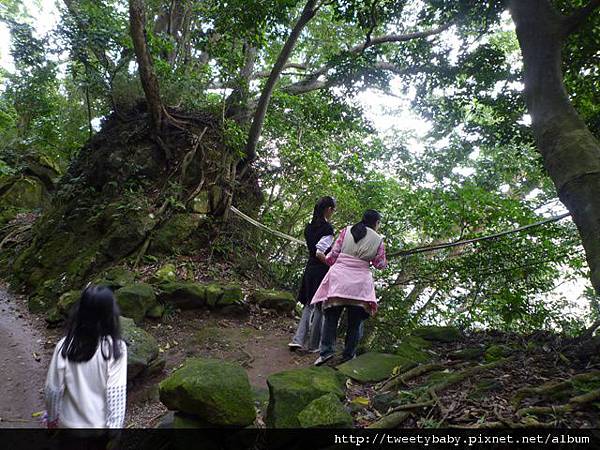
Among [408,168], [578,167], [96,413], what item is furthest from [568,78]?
[96,413]

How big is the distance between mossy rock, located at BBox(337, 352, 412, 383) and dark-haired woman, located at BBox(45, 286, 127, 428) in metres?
1.95

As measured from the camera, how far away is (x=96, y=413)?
77.4 inches

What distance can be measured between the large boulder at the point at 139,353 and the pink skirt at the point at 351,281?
6.67 ft

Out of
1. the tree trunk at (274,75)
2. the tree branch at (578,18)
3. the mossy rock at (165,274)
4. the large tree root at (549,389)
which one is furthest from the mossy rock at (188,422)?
the tree trunk at (274,75)

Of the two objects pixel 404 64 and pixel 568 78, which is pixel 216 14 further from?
pixel 568 78

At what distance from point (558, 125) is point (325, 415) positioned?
2679 mm

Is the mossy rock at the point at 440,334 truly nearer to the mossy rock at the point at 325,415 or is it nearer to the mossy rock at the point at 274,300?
the mossy rock at the point at 325,415

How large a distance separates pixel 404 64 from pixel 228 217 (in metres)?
4.28

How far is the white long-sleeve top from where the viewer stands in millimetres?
1939

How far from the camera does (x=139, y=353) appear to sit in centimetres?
393

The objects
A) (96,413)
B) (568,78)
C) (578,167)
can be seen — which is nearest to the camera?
(96,413)

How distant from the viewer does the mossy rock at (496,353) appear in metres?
3.28

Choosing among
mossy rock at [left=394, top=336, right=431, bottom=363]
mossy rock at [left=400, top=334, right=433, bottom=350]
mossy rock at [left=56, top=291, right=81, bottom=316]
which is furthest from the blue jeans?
mossy rock at [left=56, top=291, right=81, bottom=316]

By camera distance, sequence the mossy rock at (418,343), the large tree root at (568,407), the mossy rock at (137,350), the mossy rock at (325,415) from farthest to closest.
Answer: the mossy rock at (418,343), the mossy rock at (137,350), the mossy rock at (325,415), the large tree root at (568,407)
